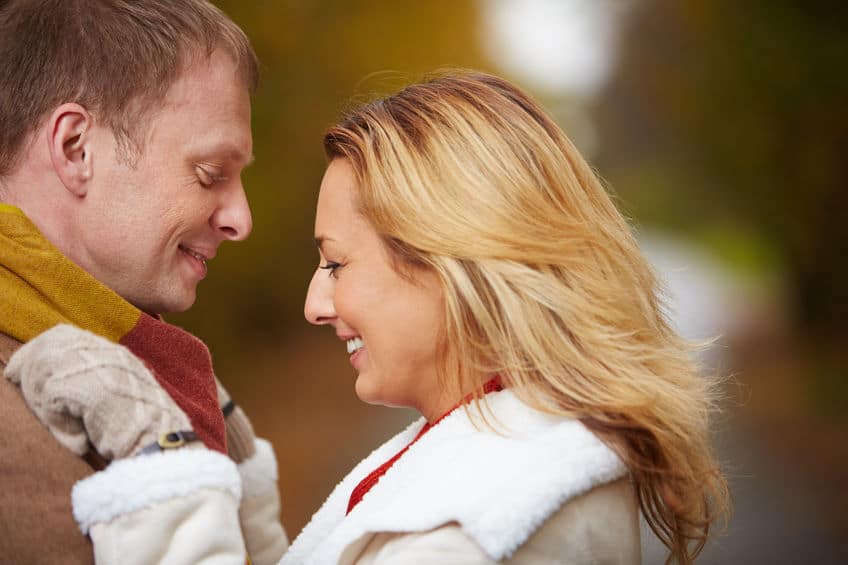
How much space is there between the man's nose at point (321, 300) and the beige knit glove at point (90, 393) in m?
0.39

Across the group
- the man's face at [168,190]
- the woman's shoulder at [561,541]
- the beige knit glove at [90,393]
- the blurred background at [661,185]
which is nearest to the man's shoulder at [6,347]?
the beige knit glove at [90,393]

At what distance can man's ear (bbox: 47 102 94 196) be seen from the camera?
1508mm

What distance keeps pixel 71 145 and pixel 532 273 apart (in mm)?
782

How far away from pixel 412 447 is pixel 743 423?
6.62 m

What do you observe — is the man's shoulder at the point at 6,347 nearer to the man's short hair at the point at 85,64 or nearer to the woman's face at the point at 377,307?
the man's short hair at the point at 85,64

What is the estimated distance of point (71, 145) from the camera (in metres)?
1.53

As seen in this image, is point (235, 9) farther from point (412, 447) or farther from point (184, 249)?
point (412, 447)

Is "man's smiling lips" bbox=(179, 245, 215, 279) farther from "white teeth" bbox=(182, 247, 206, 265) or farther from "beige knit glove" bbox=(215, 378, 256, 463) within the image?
"beige knit glove" bbox=(215, 378, 256, 463)

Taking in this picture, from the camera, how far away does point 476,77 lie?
5.46 ft

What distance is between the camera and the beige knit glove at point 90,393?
123 cm

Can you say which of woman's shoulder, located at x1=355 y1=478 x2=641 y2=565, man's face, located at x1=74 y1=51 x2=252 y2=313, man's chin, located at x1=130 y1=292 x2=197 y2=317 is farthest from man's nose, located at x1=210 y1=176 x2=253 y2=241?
woman's shoulder, located at x1=355 y1=478 x2=641 y2=565

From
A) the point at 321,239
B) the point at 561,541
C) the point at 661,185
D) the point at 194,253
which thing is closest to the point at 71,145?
the point at 194,253

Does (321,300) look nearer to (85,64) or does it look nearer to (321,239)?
(321,239)

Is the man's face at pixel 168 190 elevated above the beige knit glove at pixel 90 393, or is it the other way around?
the man's face at pixel 168 190
